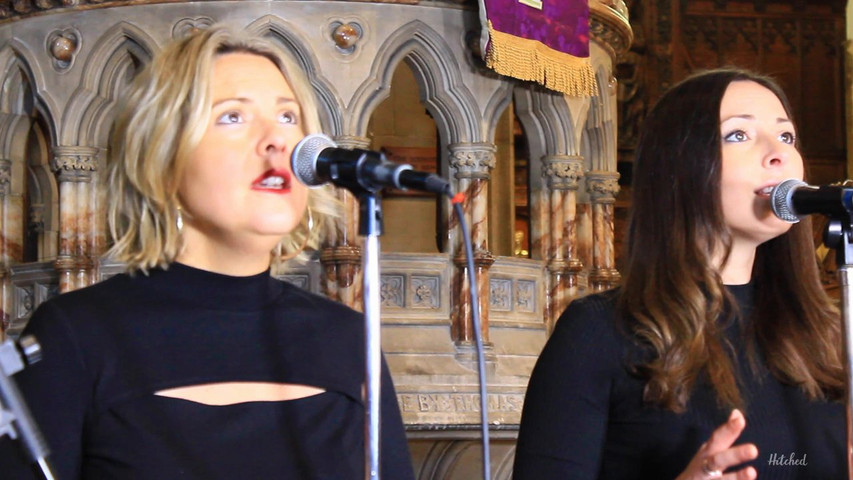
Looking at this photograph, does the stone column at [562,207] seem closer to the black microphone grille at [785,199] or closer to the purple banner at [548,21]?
the purple banner at [548,21]

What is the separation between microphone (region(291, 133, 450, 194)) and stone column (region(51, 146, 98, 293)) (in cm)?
643

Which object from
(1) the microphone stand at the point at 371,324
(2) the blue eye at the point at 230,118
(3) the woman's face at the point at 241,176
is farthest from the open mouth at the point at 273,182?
(1) the microphone stand at the point at 371,324

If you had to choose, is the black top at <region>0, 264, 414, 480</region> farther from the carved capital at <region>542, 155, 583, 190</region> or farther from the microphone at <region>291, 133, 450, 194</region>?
the carved capital at <region>542, 155, 583, 190</region>

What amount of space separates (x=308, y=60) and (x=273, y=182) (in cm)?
610

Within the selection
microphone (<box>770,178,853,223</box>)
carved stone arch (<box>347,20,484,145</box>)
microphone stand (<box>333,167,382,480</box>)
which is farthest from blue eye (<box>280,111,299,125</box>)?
carved stone arch (<box>347,20,484,145</box>)

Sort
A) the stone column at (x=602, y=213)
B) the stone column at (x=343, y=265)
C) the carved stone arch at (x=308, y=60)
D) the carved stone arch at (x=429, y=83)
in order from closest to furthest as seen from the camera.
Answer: the stone column at (x=343, y=265)
the carved stone arch at (x=308, y=60)
the carved stone arch at (x=429, y=83)
the stone column at (x=602, y=213)

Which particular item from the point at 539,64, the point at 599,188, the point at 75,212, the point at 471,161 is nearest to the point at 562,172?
the point at 599,188

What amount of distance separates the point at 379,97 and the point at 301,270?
1.20 m

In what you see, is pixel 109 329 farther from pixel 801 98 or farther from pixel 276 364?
pixel 801 98

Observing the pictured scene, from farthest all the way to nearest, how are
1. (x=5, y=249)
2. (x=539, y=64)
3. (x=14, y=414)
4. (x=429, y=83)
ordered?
(x=5, y=249), (x=429, y=83), (x=539, y=64), (x=14, y=414)

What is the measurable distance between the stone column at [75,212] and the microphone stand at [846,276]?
6555 mm

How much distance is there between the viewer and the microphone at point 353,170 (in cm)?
190

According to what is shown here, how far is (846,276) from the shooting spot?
2.28 m

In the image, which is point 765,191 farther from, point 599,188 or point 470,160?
point 599,188
